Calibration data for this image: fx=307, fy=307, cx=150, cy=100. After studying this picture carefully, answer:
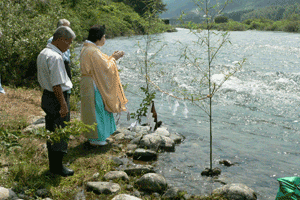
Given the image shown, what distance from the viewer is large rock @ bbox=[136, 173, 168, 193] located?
13.0 ft

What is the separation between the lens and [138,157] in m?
5.05

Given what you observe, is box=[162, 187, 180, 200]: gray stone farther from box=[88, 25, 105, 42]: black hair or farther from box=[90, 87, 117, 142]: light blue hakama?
box=[88, 25, 105, 42]: black hair

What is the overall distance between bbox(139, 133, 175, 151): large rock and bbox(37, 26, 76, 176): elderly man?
1915 millimetres

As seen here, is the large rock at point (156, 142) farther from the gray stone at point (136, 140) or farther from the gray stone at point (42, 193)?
the gray stone at point (42, 193)

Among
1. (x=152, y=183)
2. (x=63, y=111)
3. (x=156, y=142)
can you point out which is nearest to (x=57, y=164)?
(x=63, y=111)

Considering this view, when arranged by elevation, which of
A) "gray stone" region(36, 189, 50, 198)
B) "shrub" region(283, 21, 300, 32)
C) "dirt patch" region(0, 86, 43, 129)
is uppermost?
"shrub" region(283, 21, 300, 32)

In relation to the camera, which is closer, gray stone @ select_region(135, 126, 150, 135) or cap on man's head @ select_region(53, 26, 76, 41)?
cap on man's head @ select_region(53, 26, 76, 41)

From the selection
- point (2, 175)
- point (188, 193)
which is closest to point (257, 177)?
point (188, 193)

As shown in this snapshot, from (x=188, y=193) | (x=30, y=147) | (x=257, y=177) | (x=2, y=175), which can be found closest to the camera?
(x=2, y=175)

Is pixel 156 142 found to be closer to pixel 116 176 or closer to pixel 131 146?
pixel 131 146

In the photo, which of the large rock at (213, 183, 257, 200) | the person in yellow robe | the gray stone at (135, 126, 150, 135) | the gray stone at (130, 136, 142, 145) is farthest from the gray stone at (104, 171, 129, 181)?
the gray stone at (135, 126, 150, 135)

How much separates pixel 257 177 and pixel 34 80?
644 cm

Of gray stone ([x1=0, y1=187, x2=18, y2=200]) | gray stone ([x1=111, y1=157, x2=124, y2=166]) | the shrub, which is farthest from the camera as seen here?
the shrub

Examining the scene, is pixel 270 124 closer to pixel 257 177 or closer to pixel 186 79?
pixel 257 177
